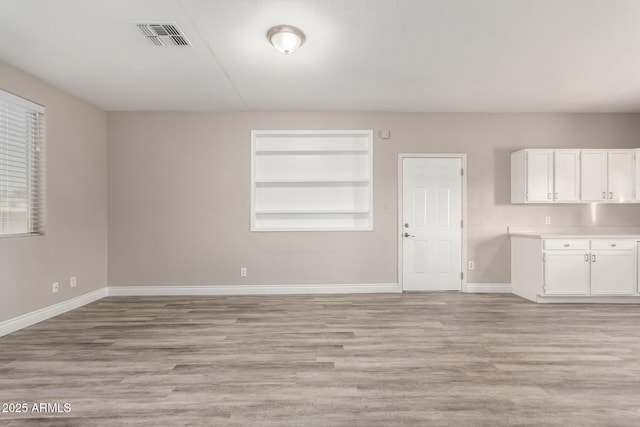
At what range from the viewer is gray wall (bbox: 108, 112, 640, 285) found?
4.83 meters

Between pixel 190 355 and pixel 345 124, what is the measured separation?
362cm

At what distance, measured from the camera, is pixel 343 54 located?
122 inches

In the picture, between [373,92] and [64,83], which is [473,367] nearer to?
[373,92]

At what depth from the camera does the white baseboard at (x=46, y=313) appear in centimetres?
325

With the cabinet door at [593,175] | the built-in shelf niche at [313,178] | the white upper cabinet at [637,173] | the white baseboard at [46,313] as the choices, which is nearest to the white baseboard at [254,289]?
the white baseboard at [46,313]

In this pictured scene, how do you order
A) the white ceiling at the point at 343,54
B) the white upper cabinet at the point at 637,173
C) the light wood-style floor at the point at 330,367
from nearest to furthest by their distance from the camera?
Result: the light wood-style floor at the point at 330,367 → the white ceiling at the point at 343,54 → the white upper cabinet at the point at 637,173

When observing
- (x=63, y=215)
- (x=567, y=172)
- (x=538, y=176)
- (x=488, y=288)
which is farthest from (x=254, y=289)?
(x=567, y=172)

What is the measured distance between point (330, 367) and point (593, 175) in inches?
178

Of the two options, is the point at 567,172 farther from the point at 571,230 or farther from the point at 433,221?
the point at 433,221

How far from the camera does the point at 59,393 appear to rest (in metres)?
2.15

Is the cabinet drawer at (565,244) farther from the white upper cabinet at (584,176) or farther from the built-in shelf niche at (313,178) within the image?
the built-in shelf niche at (313,178)

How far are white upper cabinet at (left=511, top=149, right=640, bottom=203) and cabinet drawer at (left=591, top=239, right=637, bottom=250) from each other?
62 centimetres

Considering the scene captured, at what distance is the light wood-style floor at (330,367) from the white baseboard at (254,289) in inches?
29.8

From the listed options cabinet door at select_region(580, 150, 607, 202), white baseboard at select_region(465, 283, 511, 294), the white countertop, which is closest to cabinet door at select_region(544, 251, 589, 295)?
the white countertop
